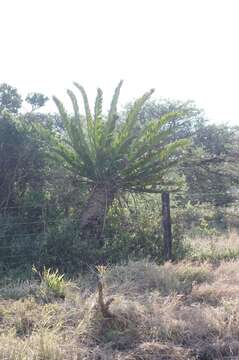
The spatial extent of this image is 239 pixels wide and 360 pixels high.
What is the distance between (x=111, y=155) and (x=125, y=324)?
4712 mm

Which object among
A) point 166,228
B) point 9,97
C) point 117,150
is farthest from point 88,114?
point 9,97

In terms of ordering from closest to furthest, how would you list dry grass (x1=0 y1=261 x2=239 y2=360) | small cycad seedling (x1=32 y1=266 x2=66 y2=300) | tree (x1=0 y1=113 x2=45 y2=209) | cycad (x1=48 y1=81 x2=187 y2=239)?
dry grass (x1=0 y1=261 x2=239 y2=360) → small cycad seedling (x1=32 y1=266 x2=66 y2=300) → cycad (x1=48 y1=81 x2=187 y2=239) → tree (x1=0 y1=113 x2=45 y2=209)

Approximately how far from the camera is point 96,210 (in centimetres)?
918

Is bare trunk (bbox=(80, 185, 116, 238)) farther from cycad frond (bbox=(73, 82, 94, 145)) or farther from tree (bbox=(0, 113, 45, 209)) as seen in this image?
tree (bbox=(0, 113, 45, 209))

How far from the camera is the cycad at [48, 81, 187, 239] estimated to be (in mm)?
9180

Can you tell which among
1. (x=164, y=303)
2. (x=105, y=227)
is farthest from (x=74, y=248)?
(x=164, y=303)

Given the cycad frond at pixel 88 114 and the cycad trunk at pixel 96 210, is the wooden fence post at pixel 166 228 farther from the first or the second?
the cycad frond at pixel 88 114

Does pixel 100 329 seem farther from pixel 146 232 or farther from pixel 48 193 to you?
Result: pixel 48 193

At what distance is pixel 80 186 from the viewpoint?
9.77 m

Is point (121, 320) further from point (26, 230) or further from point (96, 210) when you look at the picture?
point (26, 230)

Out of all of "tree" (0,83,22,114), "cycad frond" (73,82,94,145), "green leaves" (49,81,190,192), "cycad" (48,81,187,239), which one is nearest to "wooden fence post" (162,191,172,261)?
"cycad" (48,81,187,239)

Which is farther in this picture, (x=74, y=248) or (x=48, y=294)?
(x=74, y=248)

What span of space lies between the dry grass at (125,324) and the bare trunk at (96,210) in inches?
112

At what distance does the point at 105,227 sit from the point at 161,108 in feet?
47.7
